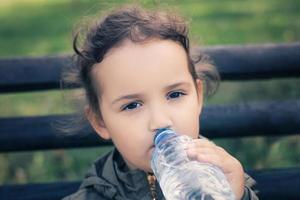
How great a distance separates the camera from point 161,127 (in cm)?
228

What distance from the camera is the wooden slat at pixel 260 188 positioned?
10.2ft

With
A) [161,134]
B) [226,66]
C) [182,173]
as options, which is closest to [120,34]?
[161,134]

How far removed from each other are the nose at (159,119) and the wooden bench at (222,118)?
833 millimetres

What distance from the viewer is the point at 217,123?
10.3ft

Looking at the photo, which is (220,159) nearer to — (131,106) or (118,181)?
(131,106)

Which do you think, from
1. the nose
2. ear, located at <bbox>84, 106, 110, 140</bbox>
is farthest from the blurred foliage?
the nose

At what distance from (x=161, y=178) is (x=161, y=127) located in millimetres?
161

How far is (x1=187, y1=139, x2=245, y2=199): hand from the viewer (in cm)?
214

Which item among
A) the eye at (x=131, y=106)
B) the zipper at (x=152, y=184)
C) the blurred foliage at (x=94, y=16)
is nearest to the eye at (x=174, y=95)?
the eye at (x=131, y=106)

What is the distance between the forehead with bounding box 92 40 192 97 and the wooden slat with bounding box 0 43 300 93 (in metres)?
0.65

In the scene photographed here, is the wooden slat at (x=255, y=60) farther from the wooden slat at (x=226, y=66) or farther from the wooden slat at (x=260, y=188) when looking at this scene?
the wooden slat at (x=260, y=188)

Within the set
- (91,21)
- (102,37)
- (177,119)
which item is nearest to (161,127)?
(177,119)

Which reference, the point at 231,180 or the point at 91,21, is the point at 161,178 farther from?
the point at 91,21

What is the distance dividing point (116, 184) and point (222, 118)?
75 centimetres
